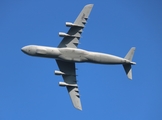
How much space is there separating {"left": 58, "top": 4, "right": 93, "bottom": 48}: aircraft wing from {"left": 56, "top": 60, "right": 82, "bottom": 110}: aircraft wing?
4.56 metres

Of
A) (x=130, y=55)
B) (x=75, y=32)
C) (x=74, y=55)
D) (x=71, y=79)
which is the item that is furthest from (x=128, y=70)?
(x=75, y=32)

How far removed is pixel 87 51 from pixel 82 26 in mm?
5772

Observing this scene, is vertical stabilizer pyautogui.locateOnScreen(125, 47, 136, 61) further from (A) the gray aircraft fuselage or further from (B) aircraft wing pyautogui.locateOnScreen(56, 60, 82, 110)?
(B) aircraft wing pyautogui.locateOnScreen(56, 60, 82, 110)

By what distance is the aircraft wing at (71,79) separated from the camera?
223ft

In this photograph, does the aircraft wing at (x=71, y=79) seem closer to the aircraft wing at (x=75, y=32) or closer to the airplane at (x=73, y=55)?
the airplane at (x=73, y=55)

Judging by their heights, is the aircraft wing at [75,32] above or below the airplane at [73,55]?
above

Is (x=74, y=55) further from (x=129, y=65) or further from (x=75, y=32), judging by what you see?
(x=129, y=65)

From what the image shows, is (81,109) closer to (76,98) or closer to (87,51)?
(76,98)

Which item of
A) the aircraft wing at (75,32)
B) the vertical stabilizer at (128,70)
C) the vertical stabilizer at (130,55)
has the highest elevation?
the aircraft wing at (75,32)

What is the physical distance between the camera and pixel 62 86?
68.2 metres

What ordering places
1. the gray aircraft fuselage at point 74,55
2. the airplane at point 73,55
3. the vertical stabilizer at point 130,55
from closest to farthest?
the gray aircraft fuselage at point 74,55, the airplane at point 73,55, the vertical stabilizer at point 130,55

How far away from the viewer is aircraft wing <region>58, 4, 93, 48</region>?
217ft

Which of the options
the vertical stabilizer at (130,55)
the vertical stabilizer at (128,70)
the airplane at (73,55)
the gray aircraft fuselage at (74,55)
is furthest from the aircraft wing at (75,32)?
the vertical stabilizer at (128,70)

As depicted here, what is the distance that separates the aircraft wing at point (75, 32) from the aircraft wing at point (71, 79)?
456 centimetres
